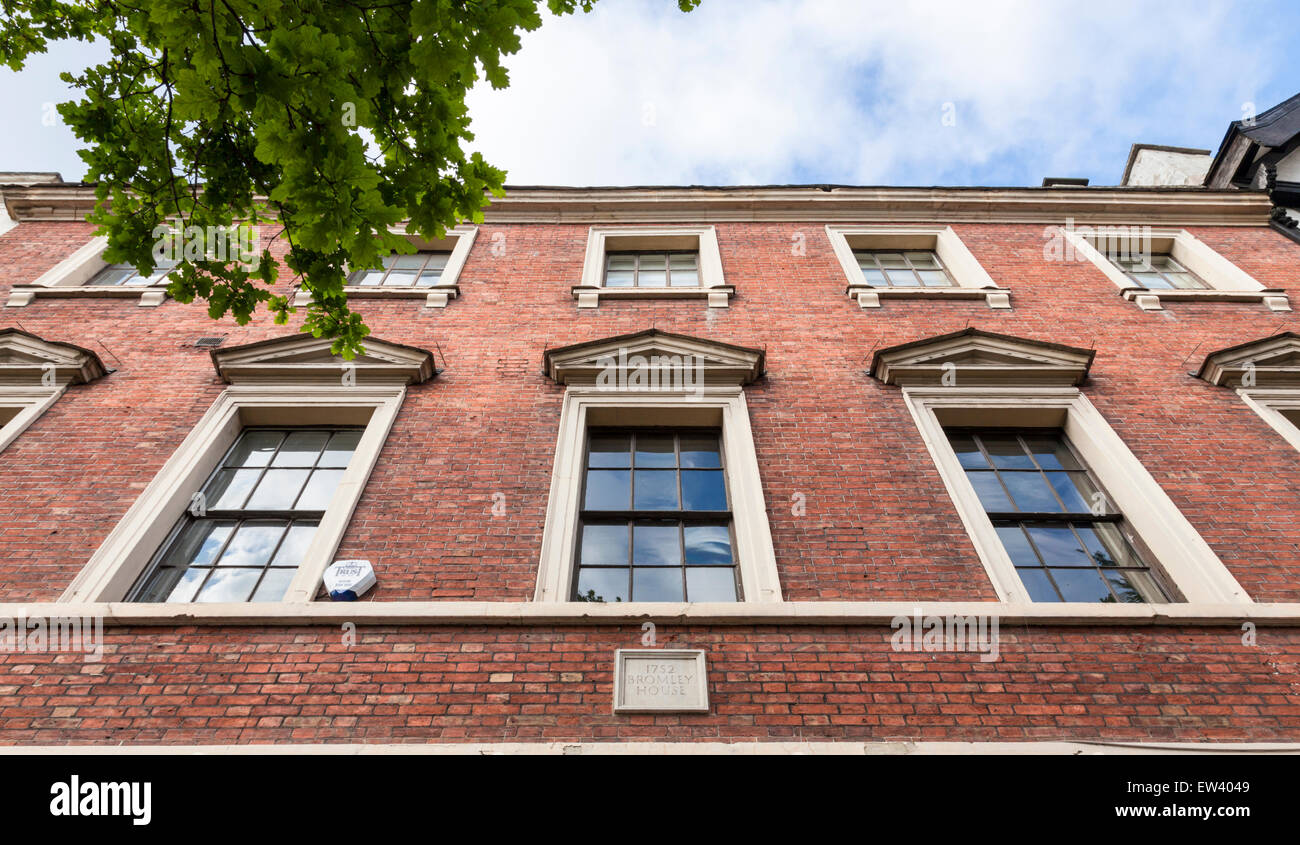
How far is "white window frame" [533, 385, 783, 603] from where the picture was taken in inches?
218

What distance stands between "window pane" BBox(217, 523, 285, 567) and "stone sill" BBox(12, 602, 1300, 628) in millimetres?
960

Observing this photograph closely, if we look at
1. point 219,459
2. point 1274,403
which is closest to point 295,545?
point 219,459

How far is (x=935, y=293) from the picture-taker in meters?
9.22

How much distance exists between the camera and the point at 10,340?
25.0 feet

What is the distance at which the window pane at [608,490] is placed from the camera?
657cm

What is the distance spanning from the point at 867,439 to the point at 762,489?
129cm

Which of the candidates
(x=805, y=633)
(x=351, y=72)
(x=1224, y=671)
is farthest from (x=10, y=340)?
(x=1224, y=671)

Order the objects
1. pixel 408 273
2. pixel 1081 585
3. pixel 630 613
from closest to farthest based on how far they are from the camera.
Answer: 1. pixel 630 613
2. pixel 1081 585
3. pixel 408 273

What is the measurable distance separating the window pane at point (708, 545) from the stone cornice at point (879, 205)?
6.27 m

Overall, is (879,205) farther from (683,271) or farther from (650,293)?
(650,293)

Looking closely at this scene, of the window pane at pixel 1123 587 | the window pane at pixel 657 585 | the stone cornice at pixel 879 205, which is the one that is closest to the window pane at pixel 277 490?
the window pane at pixel 657 585

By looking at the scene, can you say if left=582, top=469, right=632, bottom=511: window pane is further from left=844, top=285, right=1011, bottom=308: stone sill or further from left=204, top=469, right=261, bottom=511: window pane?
left=844, top=285, right=1011, bottom=308: stone sill

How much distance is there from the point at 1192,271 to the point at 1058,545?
23.0ft

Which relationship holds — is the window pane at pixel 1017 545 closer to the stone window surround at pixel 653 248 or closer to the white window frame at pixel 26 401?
the stone window surround at pixel 653 248
